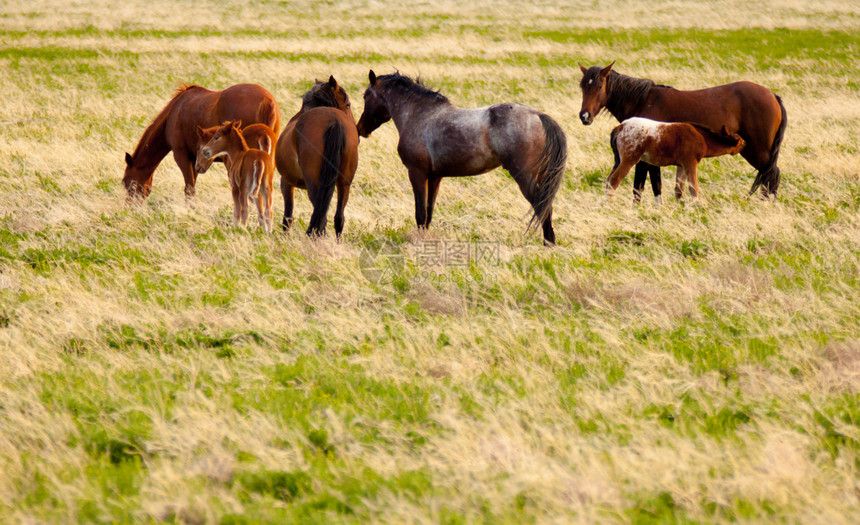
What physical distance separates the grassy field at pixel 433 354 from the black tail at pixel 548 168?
475 millimetres

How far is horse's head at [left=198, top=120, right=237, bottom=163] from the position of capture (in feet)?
27.9

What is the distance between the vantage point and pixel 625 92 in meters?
11.0

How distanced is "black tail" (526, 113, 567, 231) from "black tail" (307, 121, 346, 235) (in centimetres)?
219

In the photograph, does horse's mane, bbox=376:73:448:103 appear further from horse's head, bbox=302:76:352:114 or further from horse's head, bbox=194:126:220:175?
horse's head, bbox=194:126:220:175

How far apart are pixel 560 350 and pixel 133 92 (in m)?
18.9

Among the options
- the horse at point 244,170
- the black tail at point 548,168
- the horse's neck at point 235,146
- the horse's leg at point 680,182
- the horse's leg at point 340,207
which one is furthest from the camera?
the horse's leg at point 680,182

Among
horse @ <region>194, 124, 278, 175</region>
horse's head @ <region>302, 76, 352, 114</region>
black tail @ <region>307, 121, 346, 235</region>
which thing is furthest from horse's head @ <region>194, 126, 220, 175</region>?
black tail @ <region>307, 121, 346, 235</region>

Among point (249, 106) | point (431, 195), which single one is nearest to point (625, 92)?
point (431, 195)

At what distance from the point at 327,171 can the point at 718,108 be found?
238 inches

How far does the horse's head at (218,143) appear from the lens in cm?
852

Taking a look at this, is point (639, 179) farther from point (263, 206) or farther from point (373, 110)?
point (263, 206)

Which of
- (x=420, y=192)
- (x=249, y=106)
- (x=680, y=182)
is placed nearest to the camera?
(x=420, y=192)

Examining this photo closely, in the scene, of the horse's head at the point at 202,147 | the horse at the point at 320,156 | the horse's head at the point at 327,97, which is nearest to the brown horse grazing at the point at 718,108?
the horse's head at the point at 327,97

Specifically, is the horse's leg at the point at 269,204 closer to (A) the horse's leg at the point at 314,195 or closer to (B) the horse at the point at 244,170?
(B) the horse at the point at 244,170
